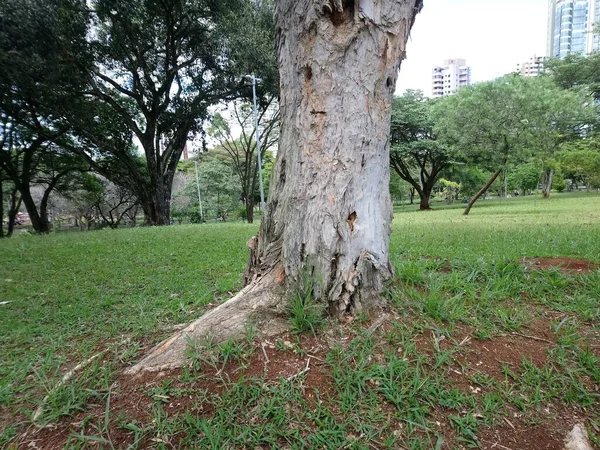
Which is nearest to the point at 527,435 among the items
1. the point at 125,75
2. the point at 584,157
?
the point at 125,75

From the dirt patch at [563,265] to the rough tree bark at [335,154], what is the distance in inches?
77.9

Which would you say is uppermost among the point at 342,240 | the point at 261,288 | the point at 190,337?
the point at 342,240

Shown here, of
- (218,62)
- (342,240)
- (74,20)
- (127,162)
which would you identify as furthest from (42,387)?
(127,162)

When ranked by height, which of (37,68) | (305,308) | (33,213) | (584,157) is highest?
(37,68)

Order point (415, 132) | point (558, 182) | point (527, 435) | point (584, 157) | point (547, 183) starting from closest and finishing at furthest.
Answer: point (527, 435), point (584, 157), point (415, 132), point (547, 183), point (558, 182)

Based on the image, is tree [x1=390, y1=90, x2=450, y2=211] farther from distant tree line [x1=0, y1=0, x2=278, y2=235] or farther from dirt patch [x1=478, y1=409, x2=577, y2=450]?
dirt patch [x1=478, y1=409, x2=577, y2=450]

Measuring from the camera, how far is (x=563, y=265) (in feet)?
10.3

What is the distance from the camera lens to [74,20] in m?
9.90

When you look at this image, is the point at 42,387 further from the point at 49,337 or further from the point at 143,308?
the point at 143,308

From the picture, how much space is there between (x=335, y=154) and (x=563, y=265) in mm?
2672

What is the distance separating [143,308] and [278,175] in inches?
67.7

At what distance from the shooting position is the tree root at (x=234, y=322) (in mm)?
1795

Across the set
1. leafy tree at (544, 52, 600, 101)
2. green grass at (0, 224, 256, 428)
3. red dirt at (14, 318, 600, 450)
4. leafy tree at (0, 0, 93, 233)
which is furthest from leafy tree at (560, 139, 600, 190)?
leafy tree at (0, 0, 93, 233)

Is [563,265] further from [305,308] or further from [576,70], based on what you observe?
[576,70]
